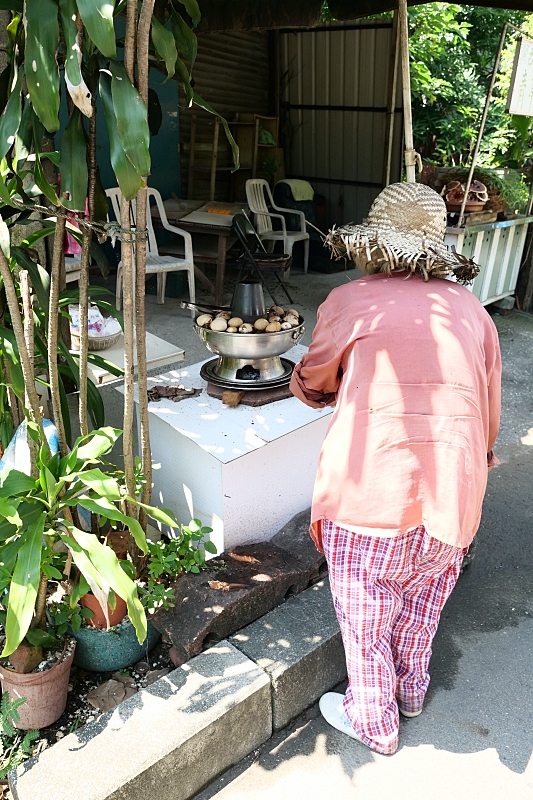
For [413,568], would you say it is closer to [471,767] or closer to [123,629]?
[471,767]

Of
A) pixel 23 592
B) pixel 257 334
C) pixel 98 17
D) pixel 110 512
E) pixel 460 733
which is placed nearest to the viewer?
pixel 98 17

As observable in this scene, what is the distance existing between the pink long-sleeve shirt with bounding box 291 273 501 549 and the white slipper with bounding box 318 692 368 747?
31.7 inches

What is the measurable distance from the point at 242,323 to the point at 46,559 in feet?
4.09

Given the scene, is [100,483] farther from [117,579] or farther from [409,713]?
[409,713]

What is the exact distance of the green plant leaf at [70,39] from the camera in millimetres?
1640

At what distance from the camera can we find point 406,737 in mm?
2256

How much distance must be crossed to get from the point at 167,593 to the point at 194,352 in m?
2.91

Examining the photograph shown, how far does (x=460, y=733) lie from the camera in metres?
2.27

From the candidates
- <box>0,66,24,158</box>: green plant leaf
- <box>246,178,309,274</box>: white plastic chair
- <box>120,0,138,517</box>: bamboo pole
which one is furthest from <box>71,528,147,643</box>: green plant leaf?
<box>246,178,309,274</box>: white plastic chair

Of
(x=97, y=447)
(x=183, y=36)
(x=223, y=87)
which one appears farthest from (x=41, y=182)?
(x=223, y=87)

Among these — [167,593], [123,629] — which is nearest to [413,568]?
[167,593]

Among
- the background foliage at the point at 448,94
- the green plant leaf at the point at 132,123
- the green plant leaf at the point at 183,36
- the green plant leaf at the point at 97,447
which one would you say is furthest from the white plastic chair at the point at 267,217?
the green plant leaf at the point at 132,123

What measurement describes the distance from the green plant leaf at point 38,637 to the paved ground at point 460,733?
66 centimetres

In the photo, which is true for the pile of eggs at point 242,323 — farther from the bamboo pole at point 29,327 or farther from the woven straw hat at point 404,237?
the bamboo pole at point 29,327
